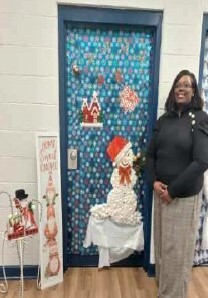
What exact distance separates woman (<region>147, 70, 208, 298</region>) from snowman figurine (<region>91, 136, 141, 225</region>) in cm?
34

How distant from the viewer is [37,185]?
2.15 meters

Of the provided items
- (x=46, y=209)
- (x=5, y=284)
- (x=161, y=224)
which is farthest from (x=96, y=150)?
(x=5, y=284)

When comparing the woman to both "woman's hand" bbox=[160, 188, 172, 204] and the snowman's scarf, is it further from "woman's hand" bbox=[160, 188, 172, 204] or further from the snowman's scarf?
the snowman's scarf

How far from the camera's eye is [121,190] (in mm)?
2314

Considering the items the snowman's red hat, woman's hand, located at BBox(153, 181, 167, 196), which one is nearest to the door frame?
the snowman's red hat

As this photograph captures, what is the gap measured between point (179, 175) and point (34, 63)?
1.27m

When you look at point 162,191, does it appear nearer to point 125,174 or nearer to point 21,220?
point 125,174

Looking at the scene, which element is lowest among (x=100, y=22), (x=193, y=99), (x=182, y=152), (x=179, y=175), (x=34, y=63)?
(x=179, y=175)

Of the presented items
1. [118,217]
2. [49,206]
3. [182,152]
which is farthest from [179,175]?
[49,206]

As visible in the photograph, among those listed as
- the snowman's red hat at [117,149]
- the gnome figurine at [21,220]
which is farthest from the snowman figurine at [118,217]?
the gnome figurine at [21,220]

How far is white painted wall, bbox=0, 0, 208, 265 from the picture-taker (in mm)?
1992

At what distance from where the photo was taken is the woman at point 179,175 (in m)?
1.75

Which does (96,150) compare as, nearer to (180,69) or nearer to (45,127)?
(45,127)

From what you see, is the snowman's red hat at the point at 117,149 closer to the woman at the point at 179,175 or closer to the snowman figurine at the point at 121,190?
the snowman figurine at the point at 121,190
